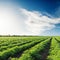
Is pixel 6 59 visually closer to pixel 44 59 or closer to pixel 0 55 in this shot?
pixel 0 55

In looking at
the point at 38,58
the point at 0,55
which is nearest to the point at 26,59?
the point at 38,58

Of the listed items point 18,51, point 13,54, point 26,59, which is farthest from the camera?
point 18,51

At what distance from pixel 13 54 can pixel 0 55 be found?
93.2 inches

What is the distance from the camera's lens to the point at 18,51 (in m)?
21.5

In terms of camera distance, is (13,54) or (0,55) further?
(13,54)

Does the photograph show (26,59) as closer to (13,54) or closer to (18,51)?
(13,54)

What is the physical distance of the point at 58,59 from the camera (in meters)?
15.0

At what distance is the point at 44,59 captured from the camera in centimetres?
1703

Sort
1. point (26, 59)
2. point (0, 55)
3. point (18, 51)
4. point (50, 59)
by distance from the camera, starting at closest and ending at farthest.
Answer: point (26, 59)
point (50, 59)
point (0, 55)
point (18, 51)

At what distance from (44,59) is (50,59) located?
1251 millimetres

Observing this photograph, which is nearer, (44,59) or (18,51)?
(44,59)

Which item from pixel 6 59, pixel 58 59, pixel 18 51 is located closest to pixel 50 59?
pixel 58 59

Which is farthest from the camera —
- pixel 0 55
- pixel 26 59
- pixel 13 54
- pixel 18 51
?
pixel 18 51

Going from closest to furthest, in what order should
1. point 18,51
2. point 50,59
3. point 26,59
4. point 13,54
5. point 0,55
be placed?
point 26,59 → point 50,59 → point 0,55 → point 13,54 → point 18,51
